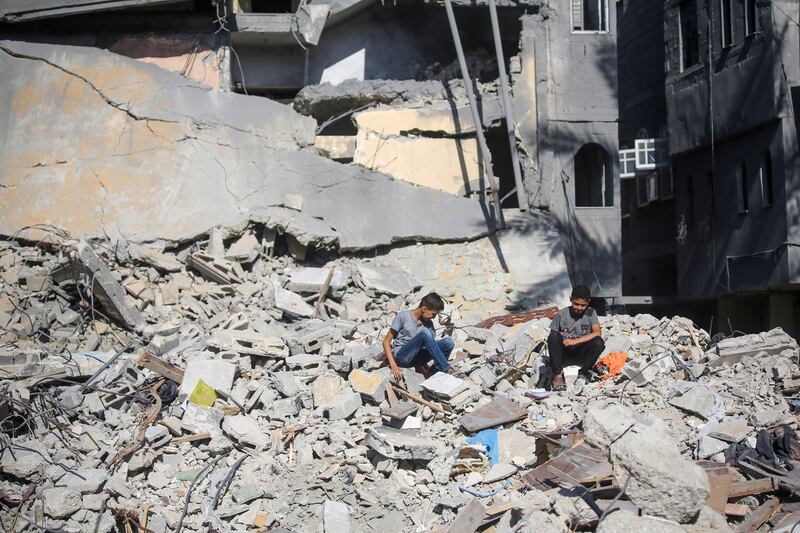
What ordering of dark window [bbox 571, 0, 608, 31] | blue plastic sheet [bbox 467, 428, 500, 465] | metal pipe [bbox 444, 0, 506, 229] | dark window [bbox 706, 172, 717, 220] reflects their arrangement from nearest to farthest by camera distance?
blue plastic sheet [bbox 467, 428, 500, 465]
metal pipe [bbox 444, 0, 506, 229]
dark window [bbox 571, 0, 608, 31]
dark window [bbox 706, 172, 717, 220]

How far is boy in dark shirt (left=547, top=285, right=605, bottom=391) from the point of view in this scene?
877 centimetres

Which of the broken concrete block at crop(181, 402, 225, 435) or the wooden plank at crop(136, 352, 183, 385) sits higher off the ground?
the wooden plank at crop(136, 352, 183, 385)

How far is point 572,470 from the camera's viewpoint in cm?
653

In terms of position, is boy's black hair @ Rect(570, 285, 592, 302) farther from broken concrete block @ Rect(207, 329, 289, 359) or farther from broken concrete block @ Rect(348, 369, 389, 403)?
broken concrete block @ Rect(207, 329, 289, 359)

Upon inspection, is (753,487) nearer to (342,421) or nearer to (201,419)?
(342,421)

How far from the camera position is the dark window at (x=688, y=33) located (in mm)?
18375

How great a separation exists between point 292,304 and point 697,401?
5132mm

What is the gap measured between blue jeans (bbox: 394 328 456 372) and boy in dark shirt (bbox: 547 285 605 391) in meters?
1.14

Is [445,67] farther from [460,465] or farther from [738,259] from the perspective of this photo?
[460,465]

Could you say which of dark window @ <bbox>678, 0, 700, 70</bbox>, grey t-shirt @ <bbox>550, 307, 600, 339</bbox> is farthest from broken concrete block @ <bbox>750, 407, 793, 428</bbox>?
dark window @ <bbox>678, 0, 700, 70</bbox>

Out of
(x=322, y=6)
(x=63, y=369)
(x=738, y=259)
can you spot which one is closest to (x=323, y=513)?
(x=63, y=369)

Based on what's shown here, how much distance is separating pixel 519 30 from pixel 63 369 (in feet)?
33.1

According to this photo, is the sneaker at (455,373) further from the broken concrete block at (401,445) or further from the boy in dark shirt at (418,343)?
the broken concrete block at (401,445)

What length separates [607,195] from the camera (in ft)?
52.9
